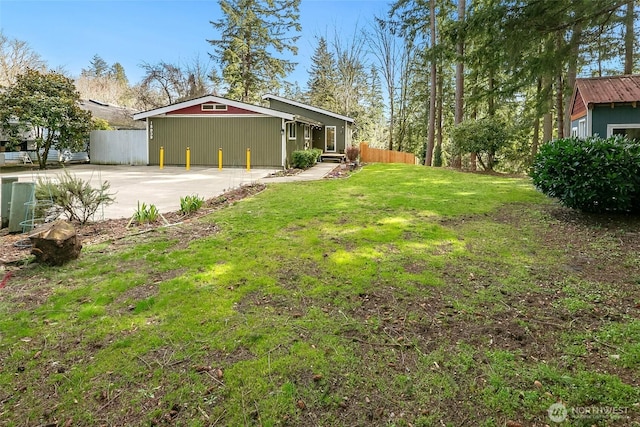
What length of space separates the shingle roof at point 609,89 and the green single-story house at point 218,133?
34.2 feet

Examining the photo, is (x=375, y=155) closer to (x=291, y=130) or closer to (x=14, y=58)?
(x=291, y=130)

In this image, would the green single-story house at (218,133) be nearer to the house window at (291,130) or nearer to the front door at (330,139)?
the house window at (291,130)

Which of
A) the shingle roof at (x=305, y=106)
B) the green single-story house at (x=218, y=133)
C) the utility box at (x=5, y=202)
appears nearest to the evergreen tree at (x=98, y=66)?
the shingle roof at (x=305, y=106)

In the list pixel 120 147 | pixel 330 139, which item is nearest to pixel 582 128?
pixel 330 139

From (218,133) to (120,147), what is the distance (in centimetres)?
488

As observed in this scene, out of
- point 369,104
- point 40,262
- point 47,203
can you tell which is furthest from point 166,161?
point 369,104

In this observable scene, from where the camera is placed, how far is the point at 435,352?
8.47 ft

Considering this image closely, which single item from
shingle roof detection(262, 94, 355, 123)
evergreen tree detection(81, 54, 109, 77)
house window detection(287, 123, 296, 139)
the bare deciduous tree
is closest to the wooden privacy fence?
shingle roof detection(262, 94, 355, 123)

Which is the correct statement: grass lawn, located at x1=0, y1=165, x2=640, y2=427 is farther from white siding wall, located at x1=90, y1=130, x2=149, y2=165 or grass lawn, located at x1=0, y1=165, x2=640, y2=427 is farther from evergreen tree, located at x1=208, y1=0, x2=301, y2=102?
evergreen tree, located at x1=208, y1=0, x2=301, y2=102

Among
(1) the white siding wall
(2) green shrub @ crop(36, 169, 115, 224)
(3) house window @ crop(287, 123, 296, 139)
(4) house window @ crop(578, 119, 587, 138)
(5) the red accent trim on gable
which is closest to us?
(2) green shrub @ crop(36, 169, 115, 224)

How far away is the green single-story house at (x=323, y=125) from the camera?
2341 centimetres

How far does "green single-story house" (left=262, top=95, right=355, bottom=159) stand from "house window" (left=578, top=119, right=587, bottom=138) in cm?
1271

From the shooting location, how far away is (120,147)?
18.9m

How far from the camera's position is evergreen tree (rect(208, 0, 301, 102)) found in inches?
1170
